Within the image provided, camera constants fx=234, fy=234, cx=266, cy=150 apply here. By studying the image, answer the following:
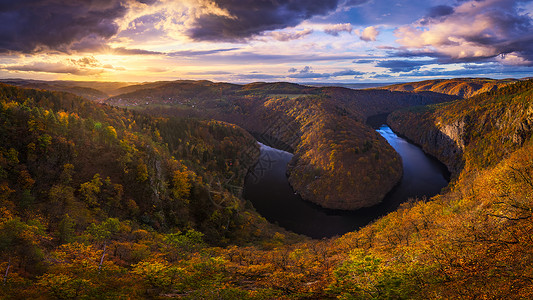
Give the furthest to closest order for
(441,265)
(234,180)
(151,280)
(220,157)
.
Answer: (220,157) → (234,180) → (151,280) → (441,265)

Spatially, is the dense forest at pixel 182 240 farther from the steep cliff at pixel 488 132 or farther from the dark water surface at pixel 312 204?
the steep cliff at pixel 488 132

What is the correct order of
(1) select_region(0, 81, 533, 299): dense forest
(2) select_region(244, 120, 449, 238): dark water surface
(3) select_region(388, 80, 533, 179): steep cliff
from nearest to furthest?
(1) select_region(0, 81, 533, 299): dense forest, (2) select_region(244, 120, 449, 238): dark water surface, (3) select_region(388, 80, 533, 179): steep cliff

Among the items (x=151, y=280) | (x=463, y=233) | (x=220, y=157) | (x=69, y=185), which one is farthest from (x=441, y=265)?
(x=220, y=157)

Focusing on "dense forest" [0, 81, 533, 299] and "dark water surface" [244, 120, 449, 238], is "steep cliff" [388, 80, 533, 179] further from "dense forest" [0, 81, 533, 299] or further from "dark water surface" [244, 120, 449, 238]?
"dense forest" [0, 81, 533, 299]

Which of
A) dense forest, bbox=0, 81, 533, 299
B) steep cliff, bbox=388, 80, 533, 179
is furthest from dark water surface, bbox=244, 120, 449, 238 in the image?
dense forest, bbox=0, 81, 533, 299

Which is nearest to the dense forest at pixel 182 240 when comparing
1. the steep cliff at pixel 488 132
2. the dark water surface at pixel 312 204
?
the dark water surface at pixel 312 204

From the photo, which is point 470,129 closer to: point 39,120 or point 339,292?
point 339,292

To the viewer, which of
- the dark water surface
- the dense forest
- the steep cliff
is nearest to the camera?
the dense forest

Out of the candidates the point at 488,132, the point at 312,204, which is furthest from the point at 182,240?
the point at 488,132
